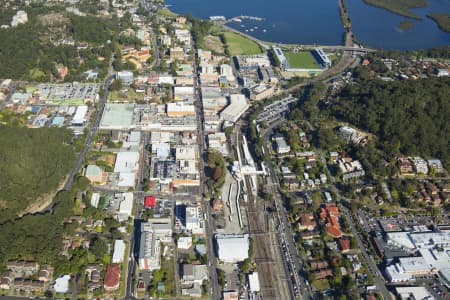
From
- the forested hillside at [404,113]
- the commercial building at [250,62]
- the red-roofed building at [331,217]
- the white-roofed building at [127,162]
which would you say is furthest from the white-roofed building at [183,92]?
the red-roofed building at [331,217]

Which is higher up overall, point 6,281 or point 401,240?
point 401,240

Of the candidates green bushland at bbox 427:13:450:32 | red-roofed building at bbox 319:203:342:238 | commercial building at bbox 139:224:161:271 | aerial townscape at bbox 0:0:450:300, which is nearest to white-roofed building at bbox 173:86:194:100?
aerial townscape at bbox 0:0:450:300

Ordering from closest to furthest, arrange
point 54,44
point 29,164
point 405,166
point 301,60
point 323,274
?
point 323,274 < point 29,164 < point 405,166 < point 54,44 < point 301,60

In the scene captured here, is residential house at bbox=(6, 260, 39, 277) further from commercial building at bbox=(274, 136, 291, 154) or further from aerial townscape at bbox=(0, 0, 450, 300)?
commercial building at bbox=(274, 136, 291, 154)

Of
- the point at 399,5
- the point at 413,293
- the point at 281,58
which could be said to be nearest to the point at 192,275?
the point at 413,293

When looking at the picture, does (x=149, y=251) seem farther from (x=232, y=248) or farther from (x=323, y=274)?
(x=323, y=274)

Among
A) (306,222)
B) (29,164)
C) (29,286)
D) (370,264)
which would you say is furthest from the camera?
(29,164)

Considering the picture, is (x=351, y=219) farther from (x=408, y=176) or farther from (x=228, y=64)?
(x=228, y=64)
